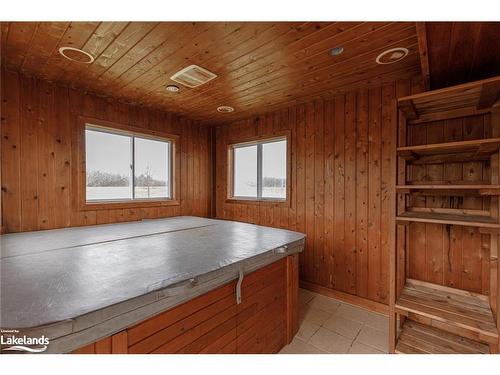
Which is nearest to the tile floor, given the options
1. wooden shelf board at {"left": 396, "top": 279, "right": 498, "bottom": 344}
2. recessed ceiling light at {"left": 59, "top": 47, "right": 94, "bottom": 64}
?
wooden shelf board at {"left": 396, "top": 279, "right": 498, "bottom": 344}

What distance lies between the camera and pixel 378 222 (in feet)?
7.85

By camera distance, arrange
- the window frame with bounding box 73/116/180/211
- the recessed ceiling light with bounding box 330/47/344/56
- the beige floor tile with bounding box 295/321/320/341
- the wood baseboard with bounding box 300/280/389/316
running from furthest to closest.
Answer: the window frame with bounding box 73/116/180/211 < the wood baseboard with bounding box 300/280/389/316 < the beige floor tile with bounding box 295/321/320/341 < the recessed ceiling light with bounding box 330/47/344/56

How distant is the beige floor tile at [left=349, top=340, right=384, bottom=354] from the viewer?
1770mm

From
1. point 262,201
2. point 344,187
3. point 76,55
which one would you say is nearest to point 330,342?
point 344,187

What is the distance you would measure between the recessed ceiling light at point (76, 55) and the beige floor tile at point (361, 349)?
3.19m

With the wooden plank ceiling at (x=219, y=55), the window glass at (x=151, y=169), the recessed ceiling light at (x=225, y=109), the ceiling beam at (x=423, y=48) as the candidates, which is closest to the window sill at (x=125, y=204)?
the window glass at (x=151, y=169)

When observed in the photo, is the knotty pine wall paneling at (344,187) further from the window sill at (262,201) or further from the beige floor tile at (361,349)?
the beige floor tile at (361,349)

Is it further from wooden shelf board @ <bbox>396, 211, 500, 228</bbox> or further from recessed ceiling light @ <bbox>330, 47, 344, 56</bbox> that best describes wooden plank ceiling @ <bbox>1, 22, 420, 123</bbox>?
→ wooden shelf board @ <bbox>396, 211, 500, 228</bbox>

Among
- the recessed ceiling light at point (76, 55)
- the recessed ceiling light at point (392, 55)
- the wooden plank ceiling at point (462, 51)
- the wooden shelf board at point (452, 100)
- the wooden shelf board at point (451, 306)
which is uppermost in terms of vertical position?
the recessed ceiling light at point (76, 55)

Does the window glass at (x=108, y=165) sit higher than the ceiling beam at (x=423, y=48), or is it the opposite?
the ceiling beam at (x=423, y=48)

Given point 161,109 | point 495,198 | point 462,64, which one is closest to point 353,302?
point 495,198

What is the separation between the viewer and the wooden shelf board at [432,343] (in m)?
1.60
